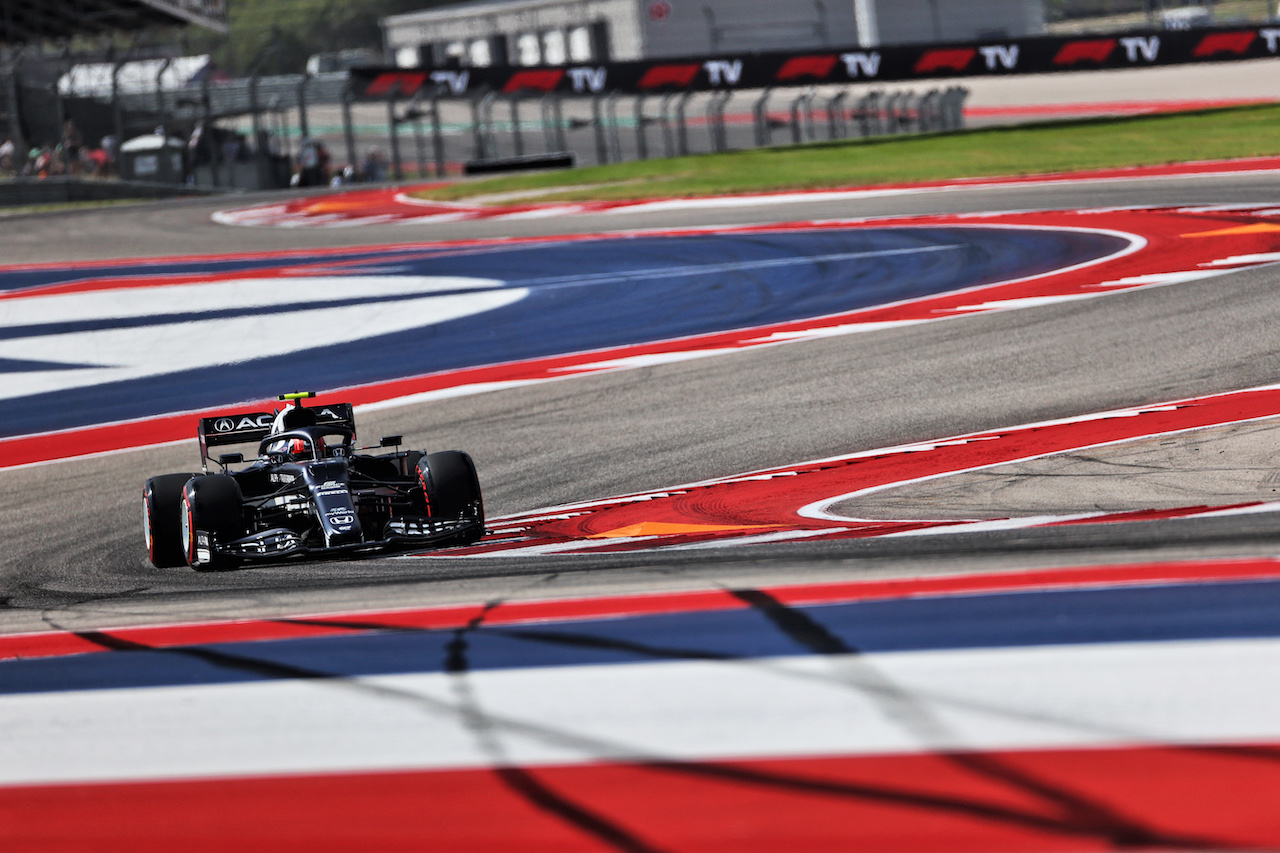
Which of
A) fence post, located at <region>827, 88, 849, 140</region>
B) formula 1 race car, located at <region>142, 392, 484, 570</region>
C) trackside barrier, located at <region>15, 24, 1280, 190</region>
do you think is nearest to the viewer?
formula 1 race car, located at <region>142, 392, 484, 570</region>

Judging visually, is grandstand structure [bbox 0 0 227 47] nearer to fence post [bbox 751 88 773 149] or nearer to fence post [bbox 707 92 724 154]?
fence post [bbox 707 92 724 154]

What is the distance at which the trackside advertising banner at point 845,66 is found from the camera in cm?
3020

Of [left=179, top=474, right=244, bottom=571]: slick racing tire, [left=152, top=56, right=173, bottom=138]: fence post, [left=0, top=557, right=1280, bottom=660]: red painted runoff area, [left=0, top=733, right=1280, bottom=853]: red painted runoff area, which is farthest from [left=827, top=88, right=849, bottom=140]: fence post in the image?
[left=0, top=733, right=1280, bottom=853]: red painted runoff area

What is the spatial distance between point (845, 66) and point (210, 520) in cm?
2667

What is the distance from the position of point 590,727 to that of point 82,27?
41.7 metres

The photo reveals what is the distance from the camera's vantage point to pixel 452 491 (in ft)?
22.2

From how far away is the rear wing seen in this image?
7430 mm

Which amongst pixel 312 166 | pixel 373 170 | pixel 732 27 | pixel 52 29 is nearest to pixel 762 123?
pixel 373 170

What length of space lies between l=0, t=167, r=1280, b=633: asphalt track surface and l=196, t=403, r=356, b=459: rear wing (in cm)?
76

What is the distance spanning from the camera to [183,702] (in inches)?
143

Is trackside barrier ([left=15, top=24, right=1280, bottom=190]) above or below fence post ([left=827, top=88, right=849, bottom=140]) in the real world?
above

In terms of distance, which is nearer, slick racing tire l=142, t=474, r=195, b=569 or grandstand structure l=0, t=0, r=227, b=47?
slick racing tire l=142, t=474, r=195, b=569

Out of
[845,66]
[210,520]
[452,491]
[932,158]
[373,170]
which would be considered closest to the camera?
[210,520]

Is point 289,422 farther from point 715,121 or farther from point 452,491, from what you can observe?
point 715,121
